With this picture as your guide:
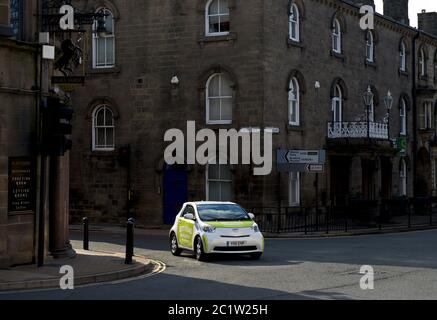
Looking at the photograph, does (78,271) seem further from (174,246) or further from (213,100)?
(213,100)

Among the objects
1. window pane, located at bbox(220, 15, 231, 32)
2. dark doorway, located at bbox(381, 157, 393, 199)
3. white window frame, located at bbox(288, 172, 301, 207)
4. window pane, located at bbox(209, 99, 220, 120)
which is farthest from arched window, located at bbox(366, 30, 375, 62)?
window pane, located at bbox(209, 99, 220, 120)

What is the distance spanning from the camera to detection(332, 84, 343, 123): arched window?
34.1 meters

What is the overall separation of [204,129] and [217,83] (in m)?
1.96

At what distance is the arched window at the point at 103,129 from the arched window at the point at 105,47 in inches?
75.9

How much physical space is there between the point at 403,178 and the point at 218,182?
598 inches

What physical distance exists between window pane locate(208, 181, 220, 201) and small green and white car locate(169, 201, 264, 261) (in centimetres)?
1000

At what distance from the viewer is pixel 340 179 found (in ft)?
114

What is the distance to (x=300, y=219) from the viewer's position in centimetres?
3025

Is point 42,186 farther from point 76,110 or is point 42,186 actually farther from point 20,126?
point 76,110

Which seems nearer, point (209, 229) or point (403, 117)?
point (209, 229)

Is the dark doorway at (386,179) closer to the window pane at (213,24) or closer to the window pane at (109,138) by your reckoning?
the window pane at (213,24)
